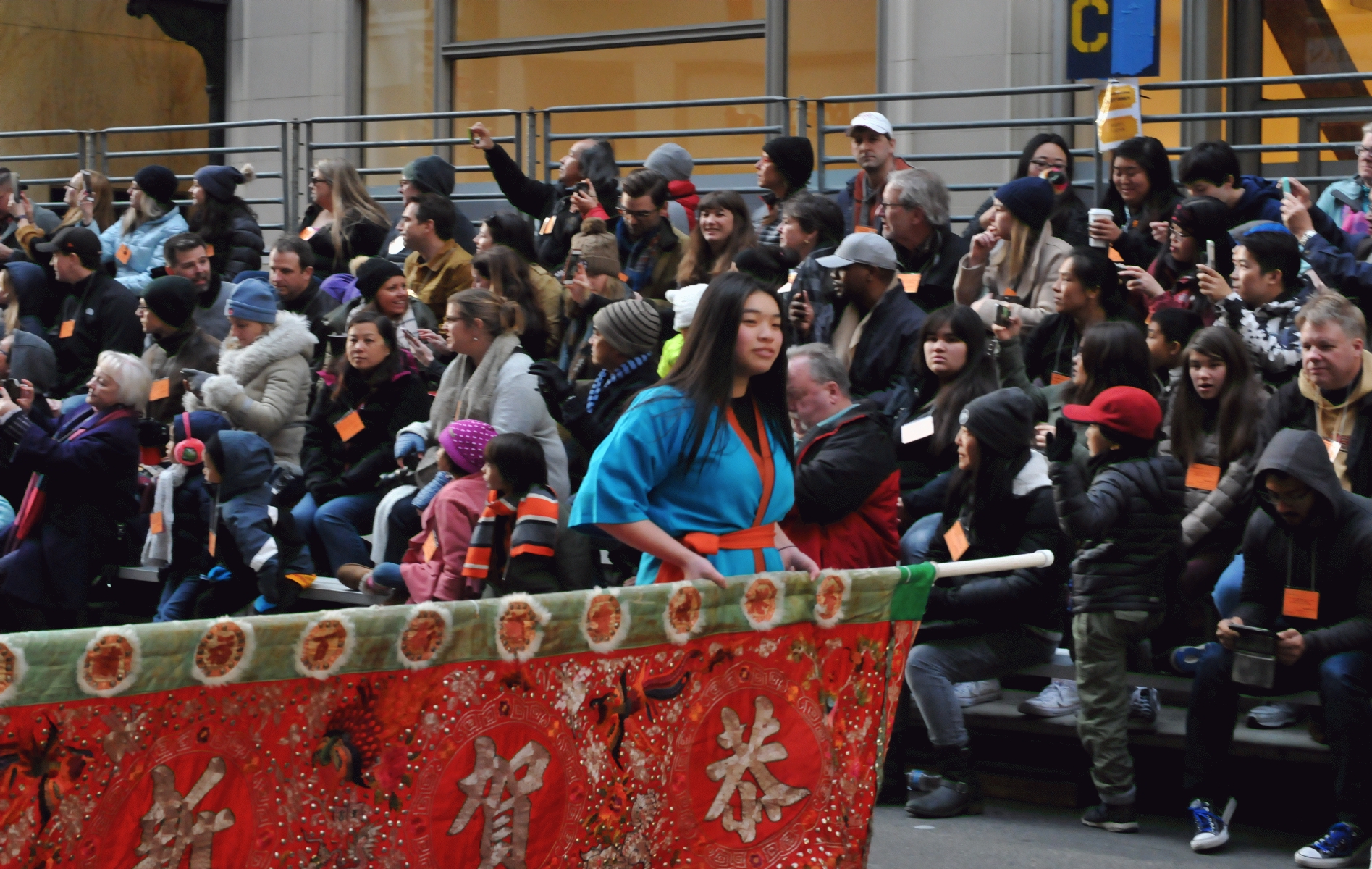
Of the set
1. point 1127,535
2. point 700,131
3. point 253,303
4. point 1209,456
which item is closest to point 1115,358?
point 1209,456

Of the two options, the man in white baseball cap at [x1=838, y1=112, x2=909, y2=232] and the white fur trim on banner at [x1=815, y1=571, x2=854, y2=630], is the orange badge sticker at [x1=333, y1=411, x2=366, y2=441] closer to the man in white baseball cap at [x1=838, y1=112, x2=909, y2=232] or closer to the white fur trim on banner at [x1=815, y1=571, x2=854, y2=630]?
the man in white baseball cap at [x1=838, y1=112, x2=909, y2=232]

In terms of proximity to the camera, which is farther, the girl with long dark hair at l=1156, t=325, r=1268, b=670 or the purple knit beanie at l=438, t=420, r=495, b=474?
the purple knit beanie at l=438, t=420, r=495, b=474

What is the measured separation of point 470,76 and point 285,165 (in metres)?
2.39

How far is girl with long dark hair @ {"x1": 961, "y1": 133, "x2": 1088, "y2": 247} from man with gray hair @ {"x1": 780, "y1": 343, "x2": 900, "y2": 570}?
9.76 ft

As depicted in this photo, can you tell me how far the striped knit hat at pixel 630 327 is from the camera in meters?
7.60

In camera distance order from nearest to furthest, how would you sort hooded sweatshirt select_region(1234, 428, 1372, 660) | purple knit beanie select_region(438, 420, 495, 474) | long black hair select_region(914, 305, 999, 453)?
hooded sweatshirt select_region(1234, 428, 1372, 660) → long black hair select_region(914, 305, 999, 453) → purple knit beanie select_region(438, 420, 495, 474)

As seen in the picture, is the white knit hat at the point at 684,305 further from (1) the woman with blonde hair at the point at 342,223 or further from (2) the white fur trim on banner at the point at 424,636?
(1) the woman with blonde hair at the point at 342,223

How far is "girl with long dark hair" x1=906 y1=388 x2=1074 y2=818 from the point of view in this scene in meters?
6.37

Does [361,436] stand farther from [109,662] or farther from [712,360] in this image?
[109,662]

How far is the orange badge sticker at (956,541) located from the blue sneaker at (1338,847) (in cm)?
167

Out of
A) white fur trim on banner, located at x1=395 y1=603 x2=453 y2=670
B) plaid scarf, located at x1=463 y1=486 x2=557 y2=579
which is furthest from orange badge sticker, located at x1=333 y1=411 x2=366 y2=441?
white fur trim on banner, located at x1=395 y1=603 x2=453 y2=670

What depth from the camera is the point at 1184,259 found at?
823 cm

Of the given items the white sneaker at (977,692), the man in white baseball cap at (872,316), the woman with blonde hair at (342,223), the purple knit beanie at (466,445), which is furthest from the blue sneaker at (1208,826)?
the woman with blonde hair at (342,223)

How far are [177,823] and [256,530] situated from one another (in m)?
5.05
